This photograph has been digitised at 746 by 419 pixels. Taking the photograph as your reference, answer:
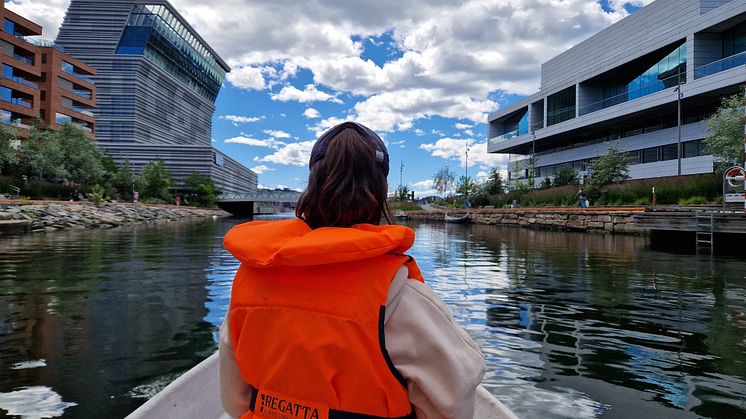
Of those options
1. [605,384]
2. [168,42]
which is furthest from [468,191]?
[168,42]

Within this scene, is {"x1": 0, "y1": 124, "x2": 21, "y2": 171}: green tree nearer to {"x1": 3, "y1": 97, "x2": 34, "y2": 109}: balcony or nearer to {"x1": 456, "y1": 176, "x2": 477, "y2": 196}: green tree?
{"x1": 3, "y1": 97, "x2": 34, "y2": 109}: balcony

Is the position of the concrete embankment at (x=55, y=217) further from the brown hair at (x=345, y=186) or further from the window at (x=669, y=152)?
the window at (x=669, y=152)

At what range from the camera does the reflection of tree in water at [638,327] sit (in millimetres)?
4059

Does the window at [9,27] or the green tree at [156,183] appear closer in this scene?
the window at [9,27]

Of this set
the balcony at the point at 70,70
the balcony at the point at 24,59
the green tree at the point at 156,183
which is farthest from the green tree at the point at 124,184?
the balcony at the point at 24,59

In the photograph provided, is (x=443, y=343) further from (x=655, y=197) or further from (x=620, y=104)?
(x=620, y=104)

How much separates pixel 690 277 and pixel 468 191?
53.4 meters

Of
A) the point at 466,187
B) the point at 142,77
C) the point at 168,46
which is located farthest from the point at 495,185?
the point at 168,46

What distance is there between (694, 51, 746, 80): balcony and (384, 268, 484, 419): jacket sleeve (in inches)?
1504

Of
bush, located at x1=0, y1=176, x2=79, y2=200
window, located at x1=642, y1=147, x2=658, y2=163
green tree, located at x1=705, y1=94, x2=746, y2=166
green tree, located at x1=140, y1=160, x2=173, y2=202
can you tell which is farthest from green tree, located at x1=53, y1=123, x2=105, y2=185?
window, located at x1=642, y1=147, x2=658, y2=163

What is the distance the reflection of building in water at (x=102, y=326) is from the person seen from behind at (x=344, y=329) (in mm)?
2966

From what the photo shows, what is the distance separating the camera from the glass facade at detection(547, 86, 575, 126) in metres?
49.0

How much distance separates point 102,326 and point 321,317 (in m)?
5.86

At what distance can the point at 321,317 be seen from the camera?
3.96 feet
